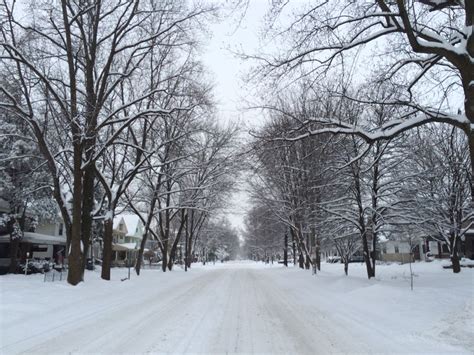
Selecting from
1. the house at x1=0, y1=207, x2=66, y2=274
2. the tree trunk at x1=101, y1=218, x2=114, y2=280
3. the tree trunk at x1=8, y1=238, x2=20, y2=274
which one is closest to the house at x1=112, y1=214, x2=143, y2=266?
the house at x1=0, y1=207, x2=66, y2=274

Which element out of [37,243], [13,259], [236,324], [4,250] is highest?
[37,243]

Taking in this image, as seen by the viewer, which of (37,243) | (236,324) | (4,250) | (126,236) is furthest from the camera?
(126,236)

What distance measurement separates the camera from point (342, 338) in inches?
297

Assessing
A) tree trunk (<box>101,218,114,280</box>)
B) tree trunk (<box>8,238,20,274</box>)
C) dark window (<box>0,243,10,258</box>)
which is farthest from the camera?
dark window (<box>0,243,10,258</box>)

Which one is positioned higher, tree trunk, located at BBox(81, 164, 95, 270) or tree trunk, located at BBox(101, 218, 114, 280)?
tree trunk, located at BBox(81, 164, 95, 270)

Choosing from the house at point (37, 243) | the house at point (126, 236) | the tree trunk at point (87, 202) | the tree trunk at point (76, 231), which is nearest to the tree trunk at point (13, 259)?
the house at point (37, 243)

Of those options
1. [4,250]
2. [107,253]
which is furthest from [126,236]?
[107,253]

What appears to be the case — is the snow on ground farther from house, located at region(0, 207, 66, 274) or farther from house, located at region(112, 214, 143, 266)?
house, located at region(112, 214, 143, 266)

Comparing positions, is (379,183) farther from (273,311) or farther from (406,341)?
(406,341)

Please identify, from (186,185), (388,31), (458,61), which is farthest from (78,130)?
(186,185)

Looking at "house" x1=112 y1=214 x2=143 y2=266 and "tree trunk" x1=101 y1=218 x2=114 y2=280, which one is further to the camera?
"house" x1=112 y1=214 x2=143 y2=266

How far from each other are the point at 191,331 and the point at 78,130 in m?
11.6

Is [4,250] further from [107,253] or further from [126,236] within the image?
[126,236]

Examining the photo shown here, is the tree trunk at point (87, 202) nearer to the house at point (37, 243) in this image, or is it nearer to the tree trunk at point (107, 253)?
the tree trunk at point (107, 253)
